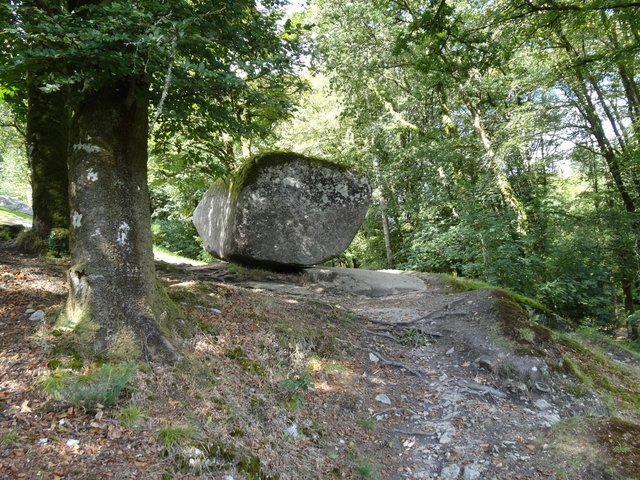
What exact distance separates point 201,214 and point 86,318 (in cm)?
875

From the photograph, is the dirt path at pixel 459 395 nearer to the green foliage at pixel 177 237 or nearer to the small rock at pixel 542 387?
the small rock at pixel 542 387

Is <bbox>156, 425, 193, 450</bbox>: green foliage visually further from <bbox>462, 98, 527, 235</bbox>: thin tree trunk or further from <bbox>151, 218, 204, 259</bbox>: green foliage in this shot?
<bbox>151, 218, 204, 259</bbox>: green foliage

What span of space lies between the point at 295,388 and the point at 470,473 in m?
1.87

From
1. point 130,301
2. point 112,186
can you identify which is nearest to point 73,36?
point 112,186

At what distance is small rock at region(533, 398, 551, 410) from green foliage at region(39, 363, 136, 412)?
4693mm

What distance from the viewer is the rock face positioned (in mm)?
9336

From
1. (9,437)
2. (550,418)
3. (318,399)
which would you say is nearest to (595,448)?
(550,418)

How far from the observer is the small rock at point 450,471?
385 centimetres

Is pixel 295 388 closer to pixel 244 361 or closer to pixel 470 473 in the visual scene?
pixel 244 361

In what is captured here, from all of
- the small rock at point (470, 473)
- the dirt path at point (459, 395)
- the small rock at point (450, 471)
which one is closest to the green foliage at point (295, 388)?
the dirt path at point (459, 395)

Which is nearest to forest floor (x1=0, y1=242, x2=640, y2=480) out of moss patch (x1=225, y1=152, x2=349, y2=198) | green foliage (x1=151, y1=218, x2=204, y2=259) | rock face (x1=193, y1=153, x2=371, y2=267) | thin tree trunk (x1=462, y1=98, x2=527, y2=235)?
rock face (x1=193, y1=153, x2=371, y2=267)

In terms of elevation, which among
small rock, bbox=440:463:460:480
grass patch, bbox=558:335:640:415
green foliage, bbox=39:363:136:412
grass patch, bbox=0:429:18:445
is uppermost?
green foliage, bbox=39:363:136:412

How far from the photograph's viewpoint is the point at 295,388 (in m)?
4.26

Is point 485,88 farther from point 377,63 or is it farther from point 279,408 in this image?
point 279,408
